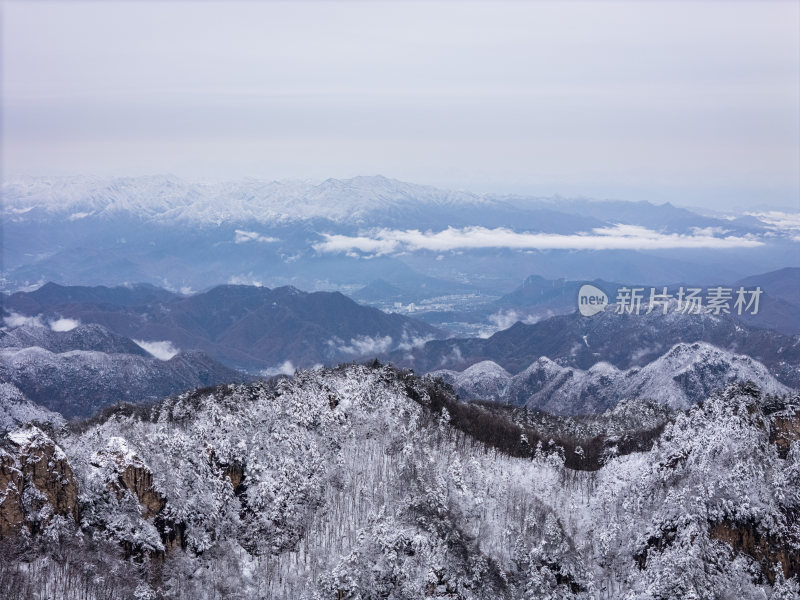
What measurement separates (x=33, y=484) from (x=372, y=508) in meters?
42.2

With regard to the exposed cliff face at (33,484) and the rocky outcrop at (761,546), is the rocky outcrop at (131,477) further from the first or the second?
the rocky outcrop at (761,546)

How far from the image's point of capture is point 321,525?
308 ft

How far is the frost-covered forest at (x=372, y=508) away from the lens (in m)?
79.4

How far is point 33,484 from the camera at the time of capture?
7862 centimetres

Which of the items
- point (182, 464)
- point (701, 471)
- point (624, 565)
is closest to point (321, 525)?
point (182, 464)

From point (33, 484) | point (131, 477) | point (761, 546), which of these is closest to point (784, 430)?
point (761, 546)

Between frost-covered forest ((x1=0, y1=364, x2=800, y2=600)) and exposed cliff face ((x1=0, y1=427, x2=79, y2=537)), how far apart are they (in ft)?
0.55

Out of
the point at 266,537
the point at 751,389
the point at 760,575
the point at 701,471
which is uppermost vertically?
the point at 751,389

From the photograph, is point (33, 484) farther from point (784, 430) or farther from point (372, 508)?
point (784, 430)

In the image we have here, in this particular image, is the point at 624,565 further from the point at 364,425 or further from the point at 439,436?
the point at 364,425

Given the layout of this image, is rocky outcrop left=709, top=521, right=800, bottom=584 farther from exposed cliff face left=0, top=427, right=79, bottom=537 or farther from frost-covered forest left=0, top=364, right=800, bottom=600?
exposed cliff face left=0, top=427, right=79, bottom=537

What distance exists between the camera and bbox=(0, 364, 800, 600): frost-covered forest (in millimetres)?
79375

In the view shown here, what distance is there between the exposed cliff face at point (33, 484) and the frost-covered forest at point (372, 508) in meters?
0.17

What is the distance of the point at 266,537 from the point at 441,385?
6970cm
